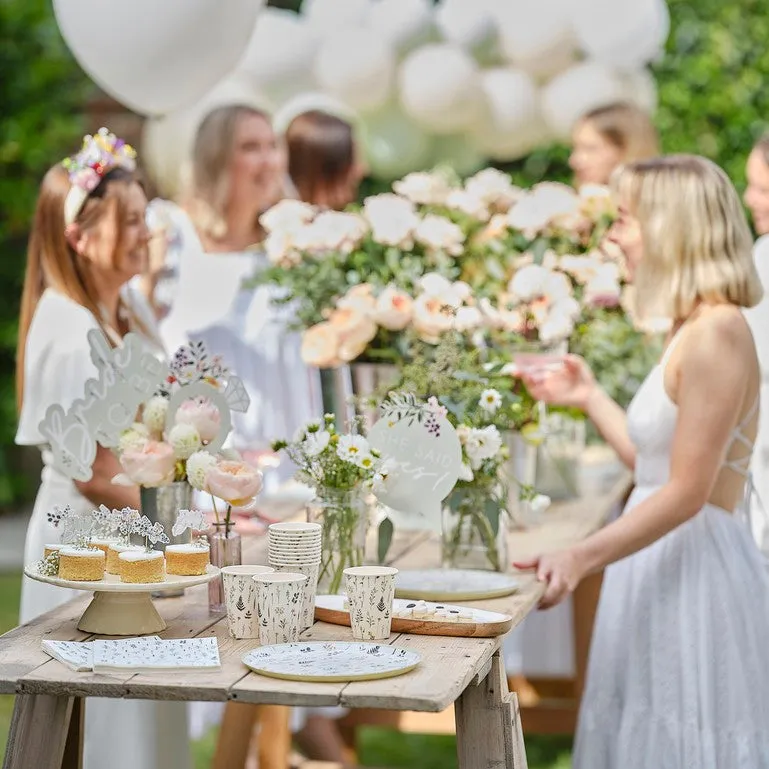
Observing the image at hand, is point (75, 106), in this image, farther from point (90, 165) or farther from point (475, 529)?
point (475, 529)

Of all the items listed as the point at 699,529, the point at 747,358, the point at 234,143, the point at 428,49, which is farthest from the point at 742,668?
the point at 428,49

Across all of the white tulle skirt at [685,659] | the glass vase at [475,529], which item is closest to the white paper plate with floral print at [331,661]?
the glass vase at [475,529]

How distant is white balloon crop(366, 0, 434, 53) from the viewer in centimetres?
492

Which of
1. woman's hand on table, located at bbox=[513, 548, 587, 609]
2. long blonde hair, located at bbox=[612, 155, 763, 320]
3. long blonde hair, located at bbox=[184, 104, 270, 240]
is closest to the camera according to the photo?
woman's hand on table, located at bbox=[513, 548, 587, 609]

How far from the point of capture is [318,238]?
301 centimetres

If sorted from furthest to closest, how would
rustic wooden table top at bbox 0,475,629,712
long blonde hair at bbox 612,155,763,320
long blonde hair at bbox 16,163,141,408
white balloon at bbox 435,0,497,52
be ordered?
white balloon at bbox 435,0,497,52
long blonde hair at bbox 16,163,141,408
long blonde hair at bbox 612,155,763,320
rustic wooden table top at bbox 0,475,629,712

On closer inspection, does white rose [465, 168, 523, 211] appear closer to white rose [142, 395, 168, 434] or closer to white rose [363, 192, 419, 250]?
white rose [363, 192, 419, 250]

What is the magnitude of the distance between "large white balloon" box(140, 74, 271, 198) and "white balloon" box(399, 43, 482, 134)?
58 centimetres

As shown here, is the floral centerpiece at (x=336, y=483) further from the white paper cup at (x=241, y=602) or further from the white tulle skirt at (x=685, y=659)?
the white tulle skirt at (x=685, y=659)

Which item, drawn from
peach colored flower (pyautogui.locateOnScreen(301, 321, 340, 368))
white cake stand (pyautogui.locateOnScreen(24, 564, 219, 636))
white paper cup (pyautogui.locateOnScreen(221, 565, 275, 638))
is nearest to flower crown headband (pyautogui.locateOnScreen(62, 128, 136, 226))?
peach colored flower (pyautogui.locateOnScreen(301, 321, 340, 368))

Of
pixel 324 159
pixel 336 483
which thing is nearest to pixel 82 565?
pixel 336 483

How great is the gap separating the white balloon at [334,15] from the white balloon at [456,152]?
1.96 ft

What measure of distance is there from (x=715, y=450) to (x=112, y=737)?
4.29ft

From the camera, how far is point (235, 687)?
168 cm
